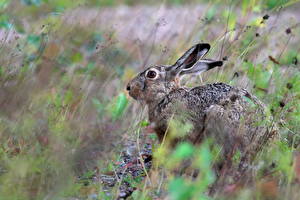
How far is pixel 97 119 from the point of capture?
15.2ft

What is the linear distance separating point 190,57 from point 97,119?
1.36 m

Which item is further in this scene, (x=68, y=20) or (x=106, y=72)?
(x=68, y=20)

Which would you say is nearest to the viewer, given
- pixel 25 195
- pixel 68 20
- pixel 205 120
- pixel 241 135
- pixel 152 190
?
pixel 25 195

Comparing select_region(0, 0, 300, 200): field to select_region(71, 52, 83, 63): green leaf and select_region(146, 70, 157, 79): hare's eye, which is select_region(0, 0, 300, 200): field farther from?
select_region(146, 70, 157, 79): hare's eye

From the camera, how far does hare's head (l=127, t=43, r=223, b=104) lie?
5.70m

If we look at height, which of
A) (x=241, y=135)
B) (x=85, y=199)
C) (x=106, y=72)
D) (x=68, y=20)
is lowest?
(x=85, y=199)

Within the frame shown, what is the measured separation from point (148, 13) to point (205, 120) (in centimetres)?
604

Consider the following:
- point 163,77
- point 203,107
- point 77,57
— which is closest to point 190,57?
point 163,77

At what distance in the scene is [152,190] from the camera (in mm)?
4105

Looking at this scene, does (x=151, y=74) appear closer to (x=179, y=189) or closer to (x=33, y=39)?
(x=33, y=39)

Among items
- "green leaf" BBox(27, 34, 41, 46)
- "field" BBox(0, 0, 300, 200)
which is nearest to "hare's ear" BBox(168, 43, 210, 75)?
"field" BBox(0, 0, 300, 200)

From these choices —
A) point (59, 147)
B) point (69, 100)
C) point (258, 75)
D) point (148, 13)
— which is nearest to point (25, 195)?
point (59, 147)

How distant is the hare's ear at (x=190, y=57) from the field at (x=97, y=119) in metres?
0.49

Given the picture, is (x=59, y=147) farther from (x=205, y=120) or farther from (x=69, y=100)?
(x=69, y=100)
